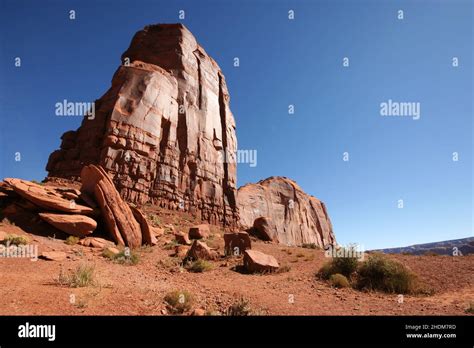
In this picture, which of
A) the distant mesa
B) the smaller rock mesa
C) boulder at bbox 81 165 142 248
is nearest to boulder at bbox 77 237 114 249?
boulder at bbox 81 165 142 248

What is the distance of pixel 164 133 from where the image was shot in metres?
34.0

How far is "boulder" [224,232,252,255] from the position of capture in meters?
16.4

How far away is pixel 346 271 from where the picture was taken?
1168 cm

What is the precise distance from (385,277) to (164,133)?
29.7 meters

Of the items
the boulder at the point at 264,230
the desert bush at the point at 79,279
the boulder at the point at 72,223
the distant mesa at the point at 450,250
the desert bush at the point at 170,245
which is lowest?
the distant mesa at the point at 450,250

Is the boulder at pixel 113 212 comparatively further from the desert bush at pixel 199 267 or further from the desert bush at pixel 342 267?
the desert bush at pixel 342 267

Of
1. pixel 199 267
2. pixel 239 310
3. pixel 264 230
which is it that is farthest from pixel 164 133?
pixel 239 310

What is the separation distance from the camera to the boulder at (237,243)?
16391 millimetres

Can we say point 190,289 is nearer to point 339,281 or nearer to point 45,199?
point 339,281

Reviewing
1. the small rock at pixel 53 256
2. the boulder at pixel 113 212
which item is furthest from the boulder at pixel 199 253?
the small rock at pixel 53 256

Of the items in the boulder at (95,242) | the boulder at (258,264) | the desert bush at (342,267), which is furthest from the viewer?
the boulder at (95,242)

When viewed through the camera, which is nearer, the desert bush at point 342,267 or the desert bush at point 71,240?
the desert bush at point 342,267

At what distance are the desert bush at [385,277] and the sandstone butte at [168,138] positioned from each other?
1273 centimetres
